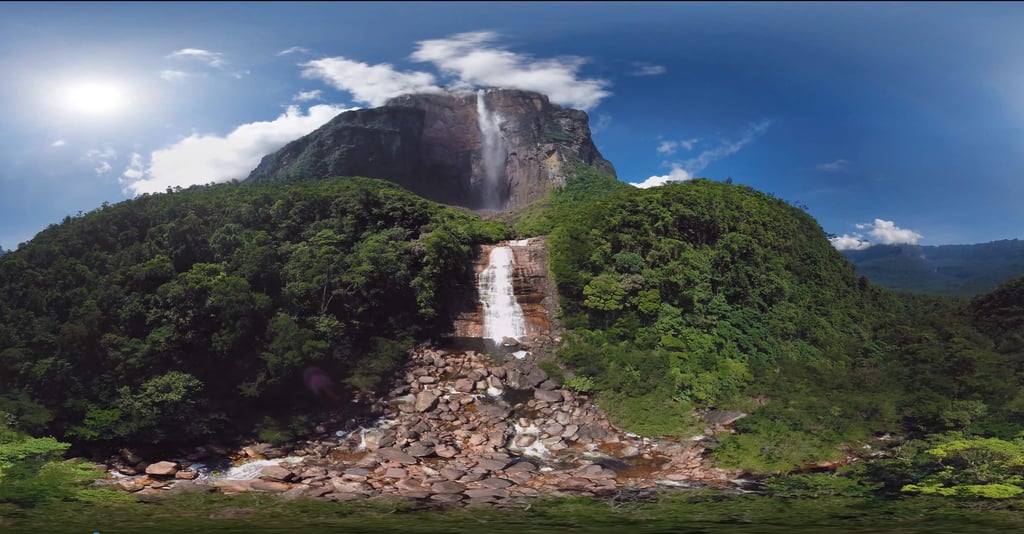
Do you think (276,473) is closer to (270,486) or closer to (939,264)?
(270,486)

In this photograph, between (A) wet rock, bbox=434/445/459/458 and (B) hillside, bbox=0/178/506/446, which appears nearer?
(B) hillside, bbox=0/178/506/446

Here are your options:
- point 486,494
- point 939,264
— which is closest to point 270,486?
point 486,494

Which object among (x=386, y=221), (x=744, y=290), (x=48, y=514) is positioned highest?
(x=386, y=221)

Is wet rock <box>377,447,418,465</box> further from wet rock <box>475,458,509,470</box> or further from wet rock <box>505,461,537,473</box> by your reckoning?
wet rock <box>505,461,537,473</box>

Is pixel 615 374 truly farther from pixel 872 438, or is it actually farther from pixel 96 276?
pixel 96 276

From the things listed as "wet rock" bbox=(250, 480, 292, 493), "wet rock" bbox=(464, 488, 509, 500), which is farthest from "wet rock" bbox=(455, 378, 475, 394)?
"wet rock" bbox=(250, 480, 292, 493)

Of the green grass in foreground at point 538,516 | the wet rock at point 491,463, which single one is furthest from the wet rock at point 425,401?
the green grass in foreground at point 538,516

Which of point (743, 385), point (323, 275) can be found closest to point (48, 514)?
point (323, 275)
